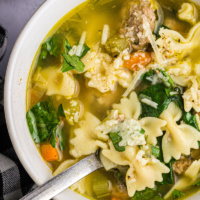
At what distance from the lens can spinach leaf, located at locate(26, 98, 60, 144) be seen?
3.60 metres

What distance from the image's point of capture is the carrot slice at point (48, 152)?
11.9ft

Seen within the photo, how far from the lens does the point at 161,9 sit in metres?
3.75

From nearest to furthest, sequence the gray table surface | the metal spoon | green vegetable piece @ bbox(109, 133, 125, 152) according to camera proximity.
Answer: the metal spoon
green vegetable piece @ bbox(109, 133, 125, 152)
the gray table surface

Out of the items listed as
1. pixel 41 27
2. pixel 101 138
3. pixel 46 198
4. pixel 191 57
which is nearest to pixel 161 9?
pixel 191 57

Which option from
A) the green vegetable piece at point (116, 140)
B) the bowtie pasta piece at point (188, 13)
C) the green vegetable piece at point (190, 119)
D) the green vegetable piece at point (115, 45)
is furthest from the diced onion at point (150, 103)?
the bowtie pasta piece at point (188, 13)

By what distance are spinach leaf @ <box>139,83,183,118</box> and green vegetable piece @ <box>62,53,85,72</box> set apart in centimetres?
71

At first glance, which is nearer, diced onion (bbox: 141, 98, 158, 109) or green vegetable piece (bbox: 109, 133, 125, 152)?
green vegetable piece (bbox: 109, 133, 125, 152)

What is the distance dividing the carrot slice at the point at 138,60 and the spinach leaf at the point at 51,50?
73 cm

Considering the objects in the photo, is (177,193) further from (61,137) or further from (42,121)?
(42,121)

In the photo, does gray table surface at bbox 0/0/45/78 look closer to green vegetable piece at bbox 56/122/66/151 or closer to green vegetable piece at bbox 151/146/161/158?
green vegetable piece at bbox 56/122/66/151

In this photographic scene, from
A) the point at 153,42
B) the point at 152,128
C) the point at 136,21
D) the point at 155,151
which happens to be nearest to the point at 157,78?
the point at 153,42

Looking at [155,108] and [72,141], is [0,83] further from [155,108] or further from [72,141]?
[155,108]

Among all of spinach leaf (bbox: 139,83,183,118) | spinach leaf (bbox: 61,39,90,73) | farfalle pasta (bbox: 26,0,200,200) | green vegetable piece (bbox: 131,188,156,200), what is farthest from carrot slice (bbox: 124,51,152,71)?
green vegetable piece (bbox: 131,188,156,200)

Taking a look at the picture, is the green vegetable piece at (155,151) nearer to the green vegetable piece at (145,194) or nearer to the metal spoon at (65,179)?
the green vegetable piece at (145,194)
